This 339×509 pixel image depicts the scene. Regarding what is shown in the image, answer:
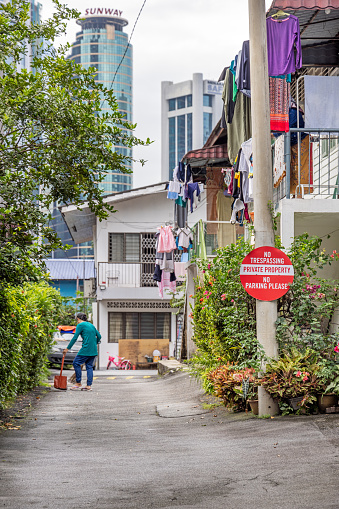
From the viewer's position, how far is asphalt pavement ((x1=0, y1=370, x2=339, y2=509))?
5828 millimetres

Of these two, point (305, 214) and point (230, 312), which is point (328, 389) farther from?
point (305, 214)

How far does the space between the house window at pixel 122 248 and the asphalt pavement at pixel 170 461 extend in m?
18.6

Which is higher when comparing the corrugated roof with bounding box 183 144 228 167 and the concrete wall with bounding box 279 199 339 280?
the corrugated roof with bounding box 183 144 228 167

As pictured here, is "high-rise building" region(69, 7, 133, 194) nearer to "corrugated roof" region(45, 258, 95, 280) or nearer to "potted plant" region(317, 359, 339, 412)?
"corrugated roof" region(45, 258, 95, 280)

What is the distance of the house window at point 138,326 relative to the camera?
3098cm

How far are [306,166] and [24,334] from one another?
572cm

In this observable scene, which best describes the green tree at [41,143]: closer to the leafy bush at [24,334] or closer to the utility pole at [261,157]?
the leafy bush at [24,334]

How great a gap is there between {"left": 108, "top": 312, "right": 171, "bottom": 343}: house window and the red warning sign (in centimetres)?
2149

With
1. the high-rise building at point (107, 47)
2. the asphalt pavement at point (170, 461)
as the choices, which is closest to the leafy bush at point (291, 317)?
the asphalt pavement at point (170, 461)

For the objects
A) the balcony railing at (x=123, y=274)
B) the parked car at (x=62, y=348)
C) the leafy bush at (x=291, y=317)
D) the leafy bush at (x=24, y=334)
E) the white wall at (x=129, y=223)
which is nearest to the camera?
the leafy bush at (x=291, y=317)

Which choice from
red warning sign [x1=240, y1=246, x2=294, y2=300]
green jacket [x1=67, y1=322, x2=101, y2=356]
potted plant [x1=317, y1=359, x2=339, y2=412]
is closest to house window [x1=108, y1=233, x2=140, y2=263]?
green jacket [x1=67, y1=322, x2=101, y2=356]

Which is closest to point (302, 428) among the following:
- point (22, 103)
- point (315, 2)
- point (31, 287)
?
point (22, 103)

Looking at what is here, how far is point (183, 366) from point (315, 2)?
445 inches

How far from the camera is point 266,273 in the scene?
9.72 meters
